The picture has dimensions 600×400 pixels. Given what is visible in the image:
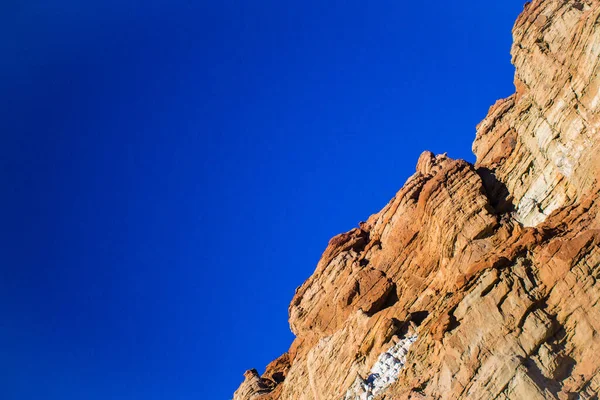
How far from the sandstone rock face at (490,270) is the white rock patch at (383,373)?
0.12 m

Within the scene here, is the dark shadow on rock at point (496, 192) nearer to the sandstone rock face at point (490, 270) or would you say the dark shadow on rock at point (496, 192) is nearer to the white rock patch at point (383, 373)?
the sandstone rock face at point (490, 270)

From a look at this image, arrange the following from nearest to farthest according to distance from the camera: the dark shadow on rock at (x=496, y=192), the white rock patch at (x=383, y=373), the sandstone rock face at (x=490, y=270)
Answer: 1. the sandstone rock face at (x=490, y=270)
2. the white rock patch at (x=383, y=373)
3. the dark shadow on rock at (x=496, y=192)

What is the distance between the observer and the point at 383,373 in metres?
50.9

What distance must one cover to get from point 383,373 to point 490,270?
11980mm

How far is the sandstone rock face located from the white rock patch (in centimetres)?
12

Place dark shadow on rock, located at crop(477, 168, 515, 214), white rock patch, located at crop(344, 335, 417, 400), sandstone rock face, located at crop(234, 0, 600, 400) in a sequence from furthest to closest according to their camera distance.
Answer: dark shadow on rock, located at crop(477, 168, 515, 214), white rock patch, located at crop(344, 335, 417, 400), sandstone rock face, located at crop(234, 0, 600, 400)

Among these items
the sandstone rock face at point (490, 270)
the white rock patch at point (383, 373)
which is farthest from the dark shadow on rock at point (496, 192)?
the white rock patch at point (383, 373)

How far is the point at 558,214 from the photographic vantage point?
5053cm

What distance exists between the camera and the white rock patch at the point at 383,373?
50.1 meters

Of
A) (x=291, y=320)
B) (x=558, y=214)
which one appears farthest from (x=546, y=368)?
(x=291, y=320)

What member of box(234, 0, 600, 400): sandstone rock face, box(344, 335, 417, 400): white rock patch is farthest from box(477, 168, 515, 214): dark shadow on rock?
box(344, 335, 417, 400): white rock patch

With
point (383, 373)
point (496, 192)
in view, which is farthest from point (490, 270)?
point (496, 192)

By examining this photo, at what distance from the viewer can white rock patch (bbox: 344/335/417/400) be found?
164 feet

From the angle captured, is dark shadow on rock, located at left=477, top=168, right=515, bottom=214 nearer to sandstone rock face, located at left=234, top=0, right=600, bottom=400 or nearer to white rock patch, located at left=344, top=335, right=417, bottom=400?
sandstone rock face, located at left=234, top=0, right=600, bottom=400
